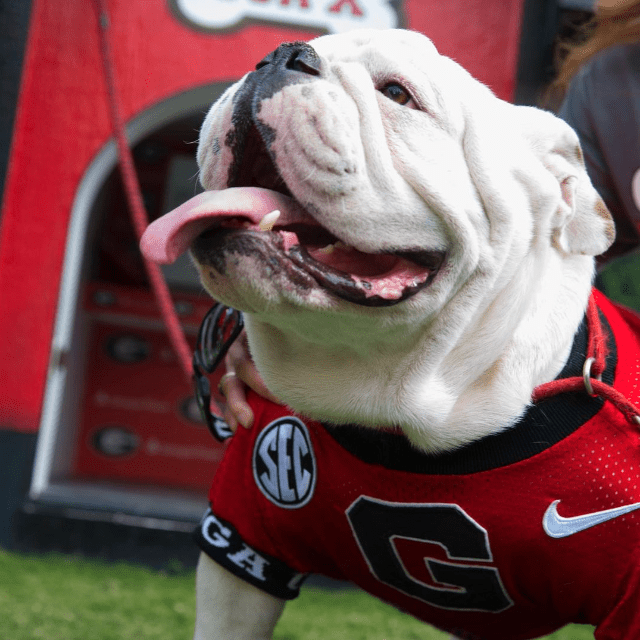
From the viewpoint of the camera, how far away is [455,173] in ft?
4.48

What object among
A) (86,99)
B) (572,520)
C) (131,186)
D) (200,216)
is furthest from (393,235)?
(86,99)

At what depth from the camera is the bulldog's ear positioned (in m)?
1.53

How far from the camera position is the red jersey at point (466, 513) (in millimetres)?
1386

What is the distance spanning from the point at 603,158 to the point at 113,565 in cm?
294

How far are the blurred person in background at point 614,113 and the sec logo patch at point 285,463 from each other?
97cm

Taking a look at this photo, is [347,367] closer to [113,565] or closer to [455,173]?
[455,173]

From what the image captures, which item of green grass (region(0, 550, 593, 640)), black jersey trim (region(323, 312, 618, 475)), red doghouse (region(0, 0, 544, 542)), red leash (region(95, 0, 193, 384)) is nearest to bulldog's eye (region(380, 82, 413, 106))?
black jersey trim (region(323, 312, 618, 475))

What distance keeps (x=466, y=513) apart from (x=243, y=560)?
1.62 ft

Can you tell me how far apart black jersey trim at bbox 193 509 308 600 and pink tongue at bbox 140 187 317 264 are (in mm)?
674

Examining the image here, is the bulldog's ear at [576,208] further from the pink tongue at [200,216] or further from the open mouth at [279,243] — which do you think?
the pink tongue at [200,216]

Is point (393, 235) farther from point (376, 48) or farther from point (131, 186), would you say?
point (131, 186)

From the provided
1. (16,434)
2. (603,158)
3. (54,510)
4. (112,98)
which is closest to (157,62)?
(112,98)

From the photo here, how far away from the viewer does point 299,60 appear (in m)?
1.34

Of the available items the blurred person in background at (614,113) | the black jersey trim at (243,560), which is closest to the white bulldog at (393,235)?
the black jersey trim at (243,560)
